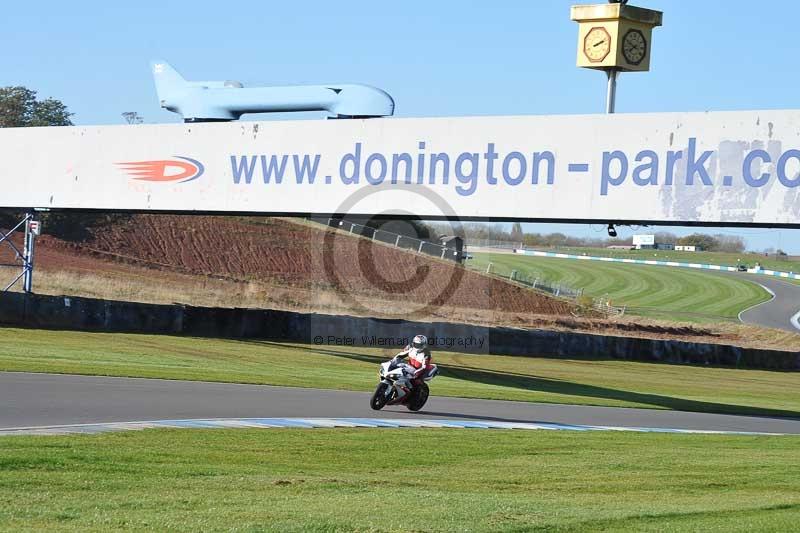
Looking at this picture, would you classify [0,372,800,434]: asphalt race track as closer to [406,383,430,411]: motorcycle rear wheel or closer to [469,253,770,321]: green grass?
[406,383,430,411]: motorcycle rear wheel

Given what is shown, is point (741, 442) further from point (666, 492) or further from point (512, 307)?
point (512, 307)

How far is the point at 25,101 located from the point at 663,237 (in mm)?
100343

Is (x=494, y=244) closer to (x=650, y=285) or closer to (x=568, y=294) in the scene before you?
(x=650, y=285)

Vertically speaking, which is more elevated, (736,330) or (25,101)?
(25,101)

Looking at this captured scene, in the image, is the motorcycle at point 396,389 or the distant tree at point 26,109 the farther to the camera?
the distant tree at point 26,109

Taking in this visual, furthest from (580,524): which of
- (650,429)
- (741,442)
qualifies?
(650,429)

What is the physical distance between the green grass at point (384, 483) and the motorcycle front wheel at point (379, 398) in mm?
2859

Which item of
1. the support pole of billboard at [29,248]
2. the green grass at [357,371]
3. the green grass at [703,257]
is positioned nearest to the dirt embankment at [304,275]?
the support pole of billboard at [29,248]

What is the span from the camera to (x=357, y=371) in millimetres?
29172

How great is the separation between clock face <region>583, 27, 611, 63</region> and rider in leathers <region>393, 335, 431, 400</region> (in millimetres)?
7574

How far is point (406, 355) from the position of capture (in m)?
19.9

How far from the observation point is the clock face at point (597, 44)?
75.5 feet

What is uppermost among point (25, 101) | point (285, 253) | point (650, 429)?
point (25, 101)

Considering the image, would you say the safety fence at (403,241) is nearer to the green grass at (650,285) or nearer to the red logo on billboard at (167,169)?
the green grass at (650,285)
